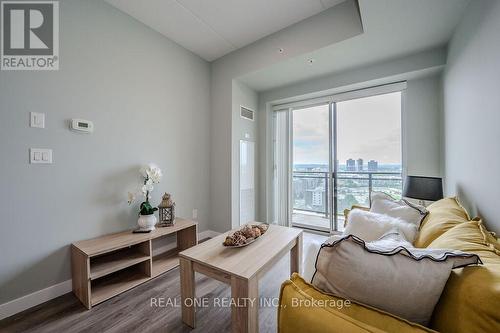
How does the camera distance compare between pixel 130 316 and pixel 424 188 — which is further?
pixel 424 188

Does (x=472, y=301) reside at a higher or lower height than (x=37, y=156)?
lower

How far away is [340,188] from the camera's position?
3.09 m

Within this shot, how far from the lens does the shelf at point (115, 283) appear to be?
165cm

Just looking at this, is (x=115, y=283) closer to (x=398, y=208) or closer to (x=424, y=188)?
(x=398, y=208)

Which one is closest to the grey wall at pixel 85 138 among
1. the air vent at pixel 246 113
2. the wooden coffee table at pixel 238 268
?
the air vent at pixel 246 113

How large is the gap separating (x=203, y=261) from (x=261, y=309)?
0.71m

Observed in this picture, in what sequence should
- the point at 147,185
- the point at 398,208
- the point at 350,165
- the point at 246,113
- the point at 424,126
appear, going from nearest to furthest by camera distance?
the point at 398,208 < the point at 147,185 < the point at 424,126 < the point at 350,165 < the point at 246,113

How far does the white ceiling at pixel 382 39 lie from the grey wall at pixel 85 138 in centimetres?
137

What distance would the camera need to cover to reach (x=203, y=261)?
1.28 metres

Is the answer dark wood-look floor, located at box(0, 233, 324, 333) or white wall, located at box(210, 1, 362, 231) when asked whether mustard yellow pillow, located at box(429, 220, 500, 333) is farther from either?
white wall, located at box(210, 1, 362, 231)

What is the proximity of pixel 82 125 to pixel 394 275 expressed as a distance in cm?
247

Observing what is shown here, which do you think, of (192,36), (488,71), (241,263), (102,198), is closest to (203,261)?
(241,263)

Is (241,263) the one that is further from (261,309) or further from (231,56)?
(231,56)

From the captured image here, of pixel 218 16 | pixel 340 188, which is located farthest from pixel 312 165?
pixel 218 16
